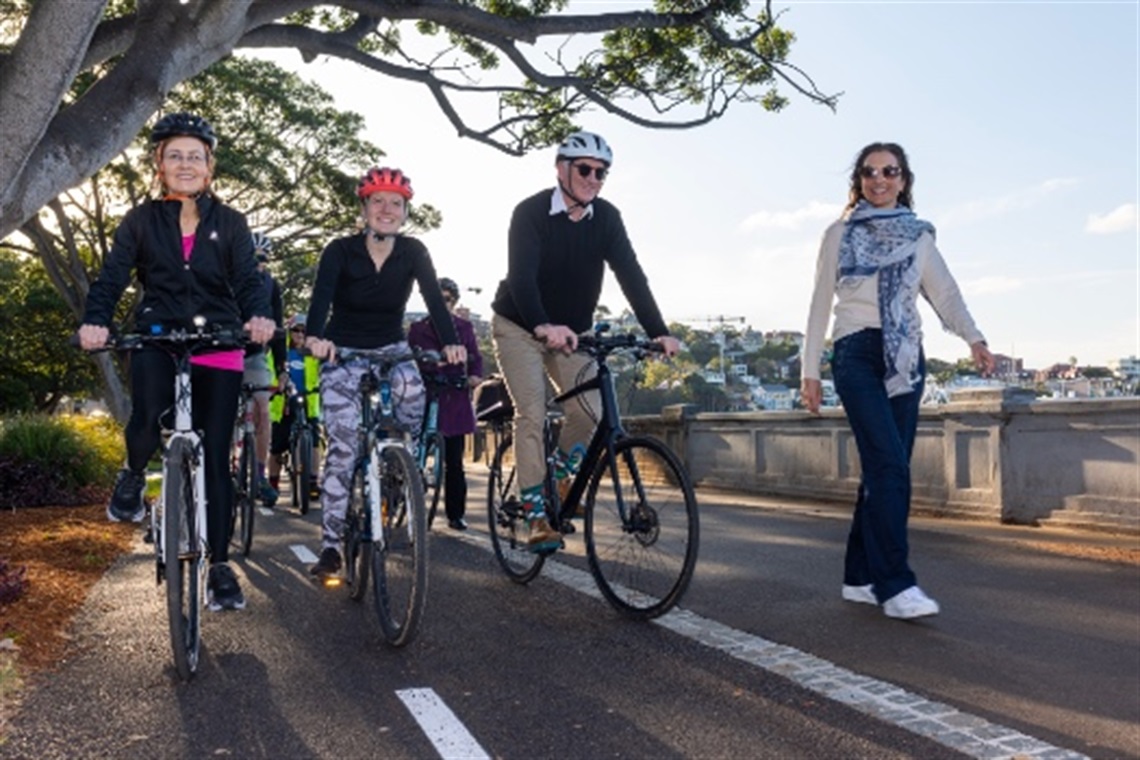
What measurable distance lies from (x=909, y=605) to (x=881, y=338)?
1.29 metres

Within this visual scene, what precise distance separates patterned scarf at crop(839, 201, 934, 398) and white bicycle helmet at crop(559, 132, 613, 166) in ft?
4.17

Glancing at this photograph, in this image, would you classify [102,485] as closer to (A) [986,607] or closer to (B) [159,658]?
(B) [159,658]

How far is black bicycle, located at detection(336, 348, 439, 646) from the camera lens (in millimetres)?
4707

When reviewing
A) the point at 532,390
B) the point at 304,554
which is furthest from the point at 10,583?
the point at 532,390

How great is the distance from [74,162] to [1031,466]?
8807mm

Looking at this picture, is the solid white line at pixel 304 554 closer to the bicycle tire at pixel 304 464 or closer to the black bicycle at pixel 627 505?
the bicycle tire at pixel 304 464

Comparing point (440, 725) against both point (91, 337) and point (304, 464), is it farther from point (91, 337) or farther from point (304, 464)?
point (304, 464)

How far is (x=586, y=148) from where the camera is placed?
5.72 meters

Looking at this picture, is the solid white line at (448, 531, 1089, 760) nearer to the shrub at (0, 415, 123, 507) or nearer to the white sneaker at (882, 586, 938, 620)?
the white sneaker at (882, 586, 938, 620)

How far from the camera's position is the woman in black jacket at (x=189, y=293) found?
15.9ft

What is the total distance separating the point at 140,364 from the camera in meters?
4.78

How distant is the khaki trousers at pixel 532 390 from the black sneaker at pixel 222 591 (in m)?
1.57

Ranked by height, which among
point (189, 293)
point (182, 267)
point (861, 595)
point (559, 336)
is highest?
point (182, 267)

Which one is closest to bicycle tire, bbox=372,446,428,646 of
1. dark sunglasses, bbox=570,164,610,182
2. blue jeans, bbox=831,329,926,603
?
dark sunglasses, bbox=570,164,610,182
